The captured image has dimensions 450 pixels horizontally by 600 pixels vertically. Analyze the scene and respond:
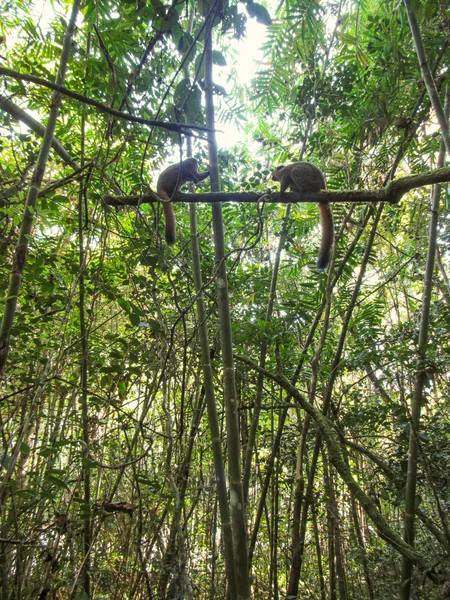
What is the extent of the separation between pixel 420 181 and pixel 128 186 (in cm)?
248

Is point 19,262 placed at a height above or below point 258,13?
below

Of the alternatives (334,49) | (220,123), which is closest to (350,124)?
(334,49)

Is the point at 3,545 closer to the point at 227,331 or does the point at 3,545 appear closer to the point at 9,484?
the point at 9,484

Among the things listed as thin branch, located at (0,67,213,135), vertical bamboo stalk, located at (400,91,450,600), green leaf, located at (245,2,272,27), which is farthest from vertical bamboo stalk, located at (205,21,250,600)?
vertical bamboo stalk, located at (400,91,450,600)

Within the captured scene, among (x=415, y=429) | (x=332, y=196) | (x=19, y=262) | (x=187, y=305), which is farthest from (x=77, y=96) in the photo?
(x=415, y=429)

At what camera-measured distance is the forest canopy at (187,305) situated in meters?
1.85

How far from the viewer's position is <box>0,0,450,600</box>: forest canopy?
185cm

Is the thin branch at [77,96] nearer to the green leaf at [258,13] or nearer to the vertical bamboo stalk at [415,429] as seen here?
the green leaf at [258,13]

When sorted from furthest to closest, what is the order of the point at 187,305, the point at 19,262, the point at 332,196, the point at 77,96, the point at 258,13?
the point at 187,305
the point at 332,196
the point at 19,262
the point at 258,13
the point at 77,96

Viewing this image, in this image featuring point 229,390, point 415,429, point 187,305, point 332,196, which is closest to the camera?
point 332,196

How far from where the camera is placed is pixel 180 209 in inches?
158

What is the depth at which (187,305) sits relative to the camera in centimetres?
287

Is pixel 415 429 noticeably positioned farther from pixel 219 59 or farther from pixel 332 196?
pixel 219 59

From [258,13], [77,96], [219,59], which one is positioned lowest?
[77,96]
